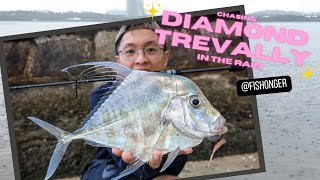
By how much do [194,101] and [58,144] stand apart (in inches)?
27.7

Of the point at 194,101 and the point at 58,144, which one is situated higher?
the point at 194,101

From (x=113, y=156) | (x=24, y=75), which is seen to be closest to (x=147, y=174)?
(x=113, y=156)

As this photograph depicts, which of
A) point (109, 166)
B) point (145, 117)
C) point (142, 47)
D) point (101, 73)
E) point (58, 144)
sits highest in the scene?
point (142, 47)

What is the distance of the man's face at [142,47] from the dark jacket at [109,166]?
0.56 feet

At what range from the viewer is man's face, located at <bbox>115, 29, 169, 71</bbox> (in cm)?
192

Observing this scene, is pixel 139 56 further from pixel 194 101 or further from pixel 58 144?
pixel 58 144

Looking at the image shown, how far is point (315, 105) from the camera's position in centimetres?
279

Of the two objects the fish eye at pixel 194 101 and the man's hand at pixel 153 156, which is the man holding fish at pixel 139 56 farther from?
the fish eye at pixel 194 101

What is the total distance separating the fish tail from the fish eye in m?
0.62

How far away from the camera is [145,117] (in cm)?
186

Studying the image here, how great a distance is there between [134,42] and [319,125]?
1.59 m

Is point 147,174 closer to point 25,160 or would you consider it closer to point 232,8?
point 25,160

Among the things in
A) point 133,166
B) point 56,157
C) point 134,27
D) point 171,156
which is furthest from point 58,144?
point 134,27

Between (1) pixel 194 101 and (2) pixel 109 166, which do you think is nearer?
(1) pixel 194 101
